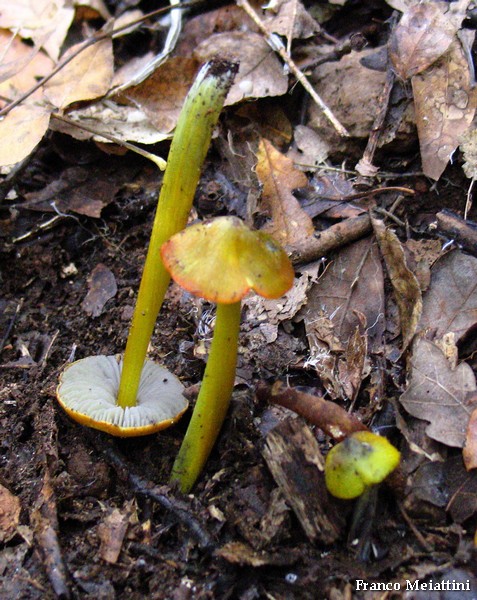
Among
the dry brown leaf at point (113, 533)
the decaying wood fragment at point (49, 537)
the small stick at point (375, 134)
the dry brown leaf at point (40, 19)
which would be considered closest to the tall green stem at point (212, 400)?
the dry brown leaf at point (113, 533)

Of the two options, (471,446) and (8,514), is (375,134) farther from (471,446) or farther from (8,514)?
(8,514)

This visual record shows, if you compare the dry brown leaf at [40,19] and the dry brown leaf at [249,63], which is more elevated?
the dry brown leaf at [40,19]

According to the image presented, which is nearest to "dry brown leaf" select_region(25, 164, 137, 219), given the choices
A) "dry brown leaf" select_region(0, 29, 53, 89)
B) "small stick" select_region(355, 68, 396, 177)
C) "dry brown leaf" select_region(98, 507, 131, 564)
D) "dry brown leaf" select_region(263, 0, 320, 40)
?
"dry brown leaf" select_region(0, 29, 53, 89)

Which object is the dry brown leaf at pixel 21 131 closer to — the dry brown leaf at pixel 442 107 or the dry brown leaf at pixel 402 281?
the dry brown leaf at pixel 402 281

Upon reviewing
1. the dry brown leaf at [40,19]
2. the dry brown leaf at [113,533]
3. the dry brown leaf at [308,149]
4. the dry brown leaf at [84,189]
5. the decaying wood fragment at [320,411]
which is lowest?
the dry brown leaf at [113,533]

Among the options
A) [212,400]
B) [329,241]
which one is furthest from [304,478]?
[329,241]

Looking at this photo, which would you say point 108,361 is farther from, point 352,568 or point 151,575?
point 352,568
